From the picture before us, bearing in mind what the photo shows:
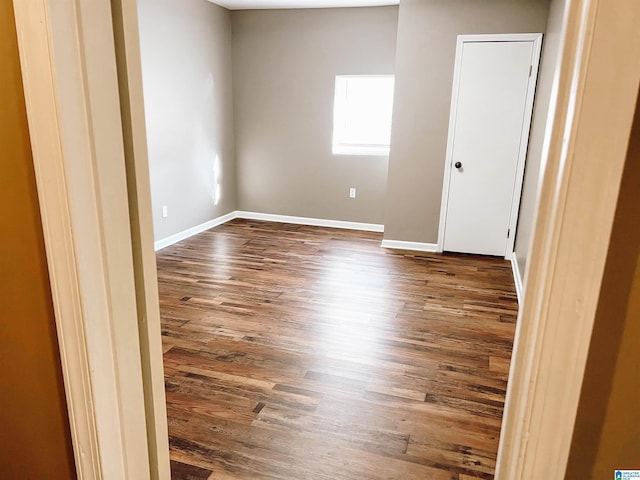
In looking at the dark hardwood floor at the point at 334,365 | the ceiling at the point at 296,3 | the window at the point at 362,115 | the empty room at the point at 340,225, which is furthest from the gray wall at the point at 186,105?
the window at the point at 362,115

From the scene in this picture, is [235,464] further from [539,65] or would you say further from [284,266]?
[539,65]

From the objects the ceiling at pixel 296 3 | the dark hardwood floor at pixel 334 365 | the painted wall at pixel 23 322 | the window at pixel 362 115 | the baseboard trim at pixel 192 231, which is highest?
the ceiling at pixel 296 3

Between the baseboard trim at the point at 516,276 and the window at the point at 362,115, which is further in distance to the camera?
the window at the point at 362,115

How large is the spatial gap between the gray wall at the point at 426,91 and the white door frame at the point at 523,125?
48mm

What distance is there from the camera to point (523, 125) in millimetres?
4258

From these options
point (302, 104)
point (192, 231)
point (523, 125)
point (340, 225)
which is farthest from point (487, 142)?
point (192, 231)

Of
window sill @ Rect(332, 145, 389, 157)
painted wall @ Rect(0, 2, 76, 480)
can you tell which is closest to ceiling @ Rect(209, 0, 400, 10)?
window sill @ Rect(332, 145, 389, 157)

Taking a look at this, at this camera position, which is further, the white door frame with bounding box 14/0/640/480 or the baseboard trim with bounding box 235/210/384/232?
the baseboard trim with bounding box 235/210/384/232

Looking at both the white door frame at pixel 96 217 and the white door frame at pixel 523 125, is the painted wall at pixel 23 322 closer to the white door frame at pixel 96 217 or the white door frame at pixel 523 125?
the white door frame at pixel 96 217

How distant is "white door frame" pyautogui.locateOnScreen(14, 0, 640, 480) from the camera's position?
671mm

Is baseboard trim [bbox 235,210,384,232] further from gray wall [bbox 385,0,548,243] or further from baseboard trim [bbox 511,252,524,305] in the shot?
baseboard trim [bbox 511,252,524,305]

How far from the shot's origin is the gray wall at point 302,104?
204 inches

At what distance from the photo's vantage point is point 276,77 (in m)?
5.58

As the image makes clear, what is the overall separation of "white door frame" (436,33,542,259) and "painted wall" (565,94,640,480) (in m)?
3.96
